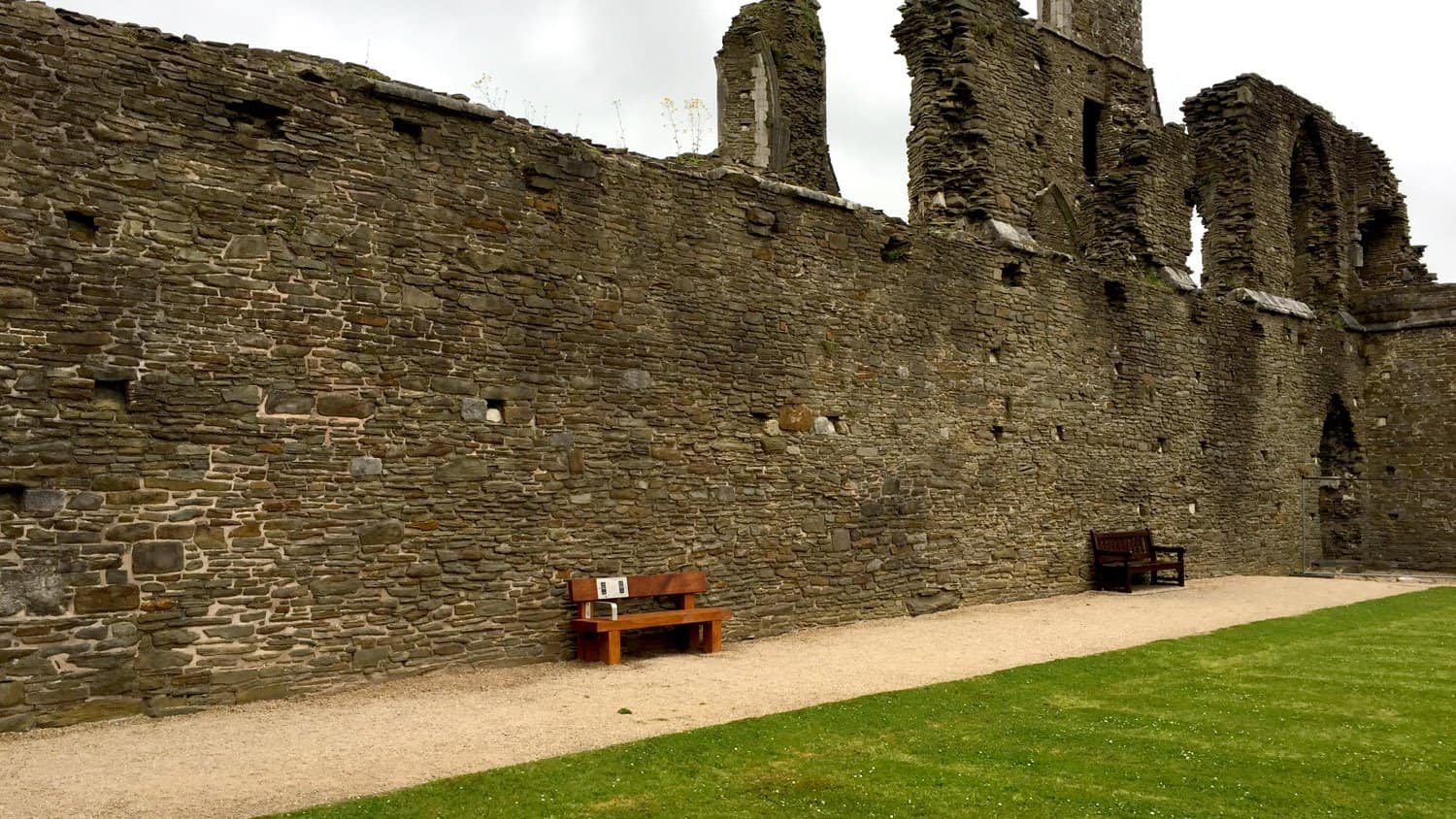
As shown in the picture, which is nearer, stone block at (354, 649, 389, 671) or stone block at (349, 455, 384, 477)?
stone block at (354, 649, 389, 671)

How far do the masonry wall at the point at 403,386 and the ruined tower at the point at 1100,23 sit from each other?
45.3 ft

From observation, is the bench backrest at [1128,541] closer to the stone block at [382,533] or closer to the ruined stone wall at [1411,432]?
the ruined stone wall at [1411,432]

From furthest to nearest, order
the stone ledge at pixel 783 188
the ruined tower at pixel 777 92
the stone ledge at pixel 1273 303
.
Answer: the stone ledge at pixel 1273 303 < the ruined tower at pixel 777 92 < the stone ledge at pixel 783 188

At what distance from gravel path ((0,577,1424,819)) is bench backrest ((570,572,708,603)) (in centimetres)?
61

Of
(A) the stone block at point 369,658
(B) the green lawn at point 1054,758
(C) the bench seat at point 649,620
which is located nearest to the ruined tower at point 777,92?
(C) the bench seat at point 649,620

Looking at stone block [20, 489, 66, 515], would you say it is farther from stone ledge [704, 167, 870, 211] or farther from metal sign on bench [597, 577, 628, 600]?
stone ledge [704, 167, 870, 211]

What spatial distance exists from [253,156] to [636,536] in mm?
4502

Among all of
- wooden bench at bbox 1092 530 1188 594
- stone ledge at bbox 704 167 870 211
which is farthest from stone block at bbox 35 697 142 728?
wooden bench at bbox 1092 530 1188 594

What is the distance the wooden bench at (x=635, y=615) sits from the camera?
9289mm

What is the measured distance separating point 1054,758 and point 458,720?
12.4ft

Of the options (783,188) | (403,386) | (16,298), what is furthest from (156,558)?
(783,188)

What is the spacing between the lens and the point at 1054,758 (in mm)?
6031

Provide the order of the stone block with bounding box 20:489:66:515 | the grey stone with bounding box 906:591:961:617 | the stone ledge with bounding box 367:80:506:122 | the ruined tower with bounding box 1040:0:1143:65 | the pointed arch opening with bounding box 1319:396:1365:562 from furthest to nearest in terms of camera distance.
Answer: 1. the ruined tower with bounding box 1040:0:1143:65
2. the pointed arch opening with bounding box 1319:396:1365:562
3. the grey stone with bounding box 906:591:961:617
4. the stone ledge with bounding box 367:80:506:122
5. the stone block with bounding box 20:489:66:515

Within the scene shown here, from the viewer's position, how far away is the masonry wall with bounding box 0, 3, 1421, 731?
7.24 metres
